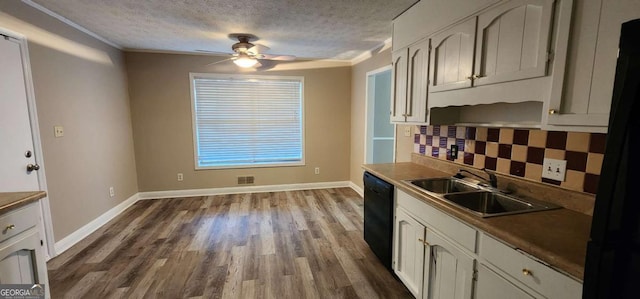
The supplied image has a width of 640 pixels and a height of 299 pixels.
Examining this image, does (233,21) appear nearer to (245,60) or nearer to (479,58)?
(245,60)

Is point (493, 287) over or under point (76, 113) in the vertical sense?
under

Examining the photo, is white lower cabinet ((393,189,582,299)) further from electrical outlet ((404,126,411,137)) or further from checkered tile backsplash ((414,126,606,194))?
electrical outlet ((404,126,411,137))

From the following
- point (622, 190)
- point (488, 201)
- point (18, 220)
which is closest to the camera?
point (622, 190)

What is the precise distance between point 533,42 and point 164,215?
13.9 ft

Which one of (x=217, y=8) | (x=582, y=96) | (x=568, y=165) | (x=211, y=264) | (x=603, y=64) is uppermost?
(x=217, y=8)

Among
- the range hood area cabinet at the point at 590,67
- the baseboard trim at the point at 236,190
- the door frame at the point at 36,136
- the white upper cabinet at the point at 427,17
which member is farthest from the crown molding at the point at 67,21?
the range hood area cabinet at the point at 590,67

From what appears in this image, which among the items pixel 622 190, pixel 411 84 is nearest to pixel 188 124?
pixel 411 84

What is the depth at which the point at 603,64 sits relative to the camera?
1.01 metres

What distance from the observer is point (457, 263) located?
1.43 m

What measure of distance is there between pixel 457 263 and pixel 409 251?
51cm

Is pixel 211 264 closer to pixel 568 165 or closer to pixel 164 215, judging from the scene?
pixel 164 215

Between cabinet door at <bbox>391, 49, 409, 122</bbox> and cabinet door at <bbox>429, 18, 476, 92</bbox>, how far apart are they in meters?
0.36

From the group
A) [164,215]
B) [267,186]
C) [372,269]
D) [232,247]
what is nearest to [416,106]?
[372,269]

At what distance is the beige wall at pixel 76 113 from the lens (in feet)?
7.89
